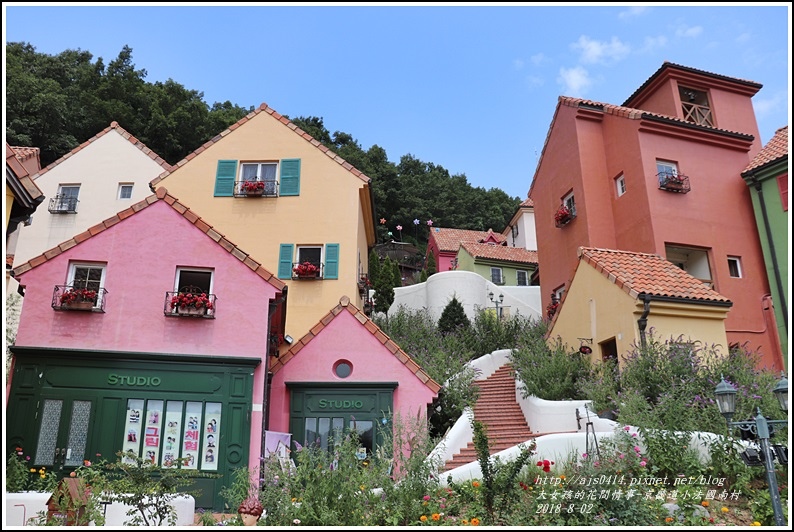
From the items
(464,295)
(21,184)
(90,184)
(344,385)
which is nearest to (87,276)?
(21,184)

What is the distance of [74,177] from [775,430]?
25636 millimetres

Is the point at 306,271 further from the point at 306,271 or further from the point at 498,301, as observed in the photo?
the point at 498,301

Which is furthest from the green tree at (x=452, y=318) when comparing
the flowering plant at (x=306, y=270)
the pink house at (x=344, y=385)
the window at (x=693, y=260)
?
the pink house at (x=344, y=385)

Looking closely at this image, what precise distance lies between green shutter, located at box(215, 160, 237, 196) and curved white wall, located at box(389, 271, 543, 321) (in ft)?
38.4

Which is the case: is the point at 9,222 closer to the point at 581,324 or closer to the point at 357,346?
the point at 357,346

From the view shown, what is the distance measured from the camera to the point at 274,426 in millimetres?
13844

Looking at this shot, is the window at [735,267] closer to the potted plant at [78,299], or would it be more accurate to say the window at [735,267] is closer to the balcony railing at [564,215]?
the balcony railing at [564,215]

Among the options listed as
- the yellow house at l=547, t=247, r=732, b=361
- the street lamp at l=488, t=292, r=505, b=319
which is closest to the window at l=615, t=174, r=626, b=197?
the yellow house at l=547, t=247, r=732, b=361

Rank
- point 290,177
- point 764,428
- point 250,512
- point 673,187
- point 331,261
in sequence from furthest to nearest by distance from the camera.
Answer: point 290,177, point 673,187, point 331,261, point 250,512, point 764,428

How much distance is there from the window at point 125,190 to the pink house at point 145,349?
13.2m

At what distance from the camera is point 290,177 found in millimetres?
20375

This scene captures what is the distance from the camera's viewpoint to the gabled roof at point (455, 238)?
147 ft

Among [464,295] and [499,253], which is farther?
[499,253]

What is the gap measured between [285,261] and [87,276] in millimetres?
7240
